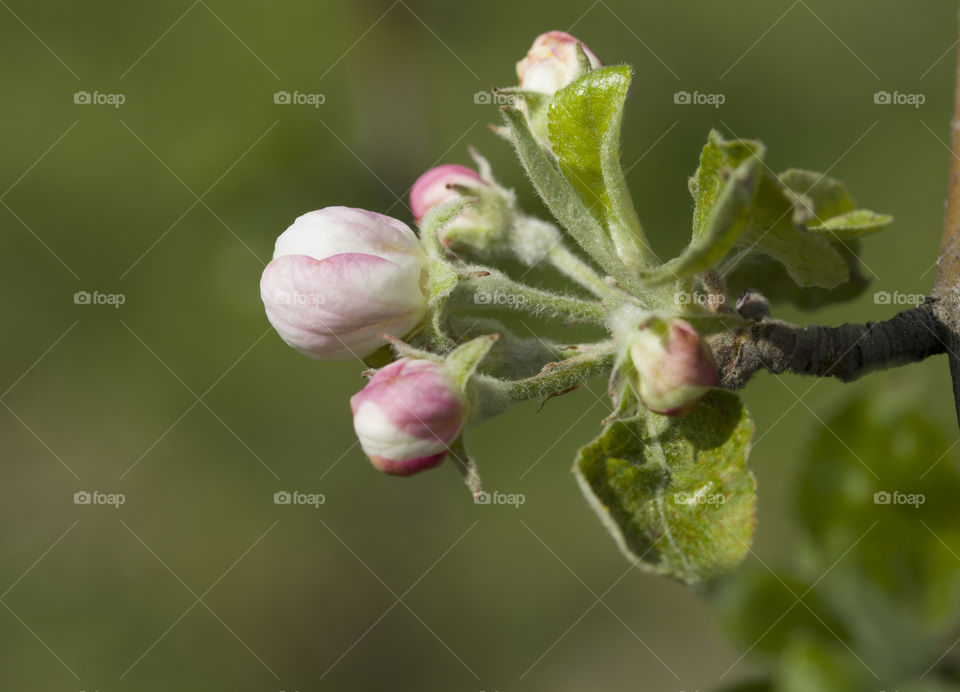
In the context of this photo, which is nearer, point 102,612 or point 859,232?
point 859,232

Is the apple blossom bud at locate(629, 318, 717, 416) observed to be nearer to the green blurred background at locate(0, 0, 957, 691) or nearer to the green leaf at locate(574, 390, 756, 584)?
the green leaf at locate(574, 390, 756, 584)

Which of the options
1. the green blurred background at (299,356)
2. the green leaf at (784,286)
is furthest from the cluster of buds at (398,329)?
the green blurred background at (299,356)

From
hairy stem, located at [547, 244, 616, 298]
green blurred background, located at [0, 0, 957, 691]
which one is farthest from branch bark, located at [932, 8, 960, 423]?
green blurred background, located at [0, 0, 957, 691]

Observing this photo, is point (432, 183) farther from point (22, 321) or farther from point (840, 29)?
point (22, 321)

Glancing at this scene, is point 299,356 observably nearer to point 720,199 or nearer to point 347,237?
point 347,237

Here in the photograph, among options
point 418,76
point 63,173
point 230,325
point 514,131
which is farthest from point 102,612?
point 514,131

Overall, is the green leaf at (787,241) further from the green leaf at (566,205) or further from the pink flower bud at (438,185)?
the pink flower bud at (438,185)
